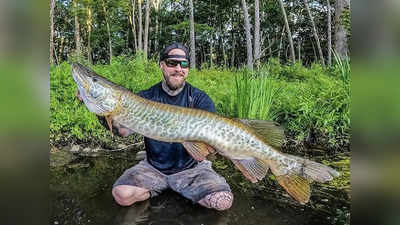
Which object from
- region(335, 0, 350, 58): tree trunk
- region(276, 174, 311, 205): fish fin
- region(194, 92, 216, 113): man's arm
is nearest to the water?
region(276, 174, 311, 205): fish fin

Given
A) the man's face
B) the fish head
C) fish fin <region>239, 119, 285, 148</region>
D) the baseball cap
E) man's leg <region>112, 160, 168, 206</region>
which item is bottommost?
man's leg <region>112, 160, 168, 206</region>

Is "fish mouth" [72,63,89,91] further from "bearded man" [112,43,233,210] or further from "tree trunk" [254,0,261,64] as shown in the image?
"tree trunk" [254,0,261,64]

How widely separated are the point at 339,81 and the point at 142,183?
166 cm

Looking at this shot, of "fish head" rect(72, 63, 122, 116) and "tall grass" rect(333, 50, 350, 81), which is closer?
"fish head" rect(72, 63, 122, 116)

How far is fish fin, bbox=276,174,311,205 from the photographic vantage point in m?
2.19

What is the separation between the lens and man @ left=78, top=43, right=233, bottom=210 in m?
2.47

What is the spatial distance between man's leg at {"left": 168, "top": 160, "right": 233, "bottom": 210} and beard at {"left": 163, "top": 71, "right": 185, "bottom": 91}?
608mm

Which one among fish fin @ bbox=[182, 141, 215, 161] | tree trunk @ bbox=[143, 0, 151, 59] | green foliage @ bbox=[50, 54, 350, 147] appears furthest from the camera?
tree trunk @ bbox=[143, 0, 151, 59]

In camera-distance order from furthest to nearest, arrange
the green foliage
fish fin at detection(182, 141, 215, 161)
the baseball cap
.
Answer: the green foliage, the baseball cap, fish fin at detection(182, 141, 215, 161)

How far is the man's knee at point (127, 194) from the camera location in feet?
8.22

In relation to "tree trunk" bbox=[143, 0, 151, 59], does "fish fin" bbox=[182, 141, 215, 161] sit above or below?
below

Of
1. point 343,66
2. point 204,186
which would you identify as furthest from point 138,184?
point 343,66

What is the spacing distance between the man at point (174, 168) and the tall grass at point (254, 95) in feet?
1.01

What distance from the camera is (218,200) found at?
2.44 meters
